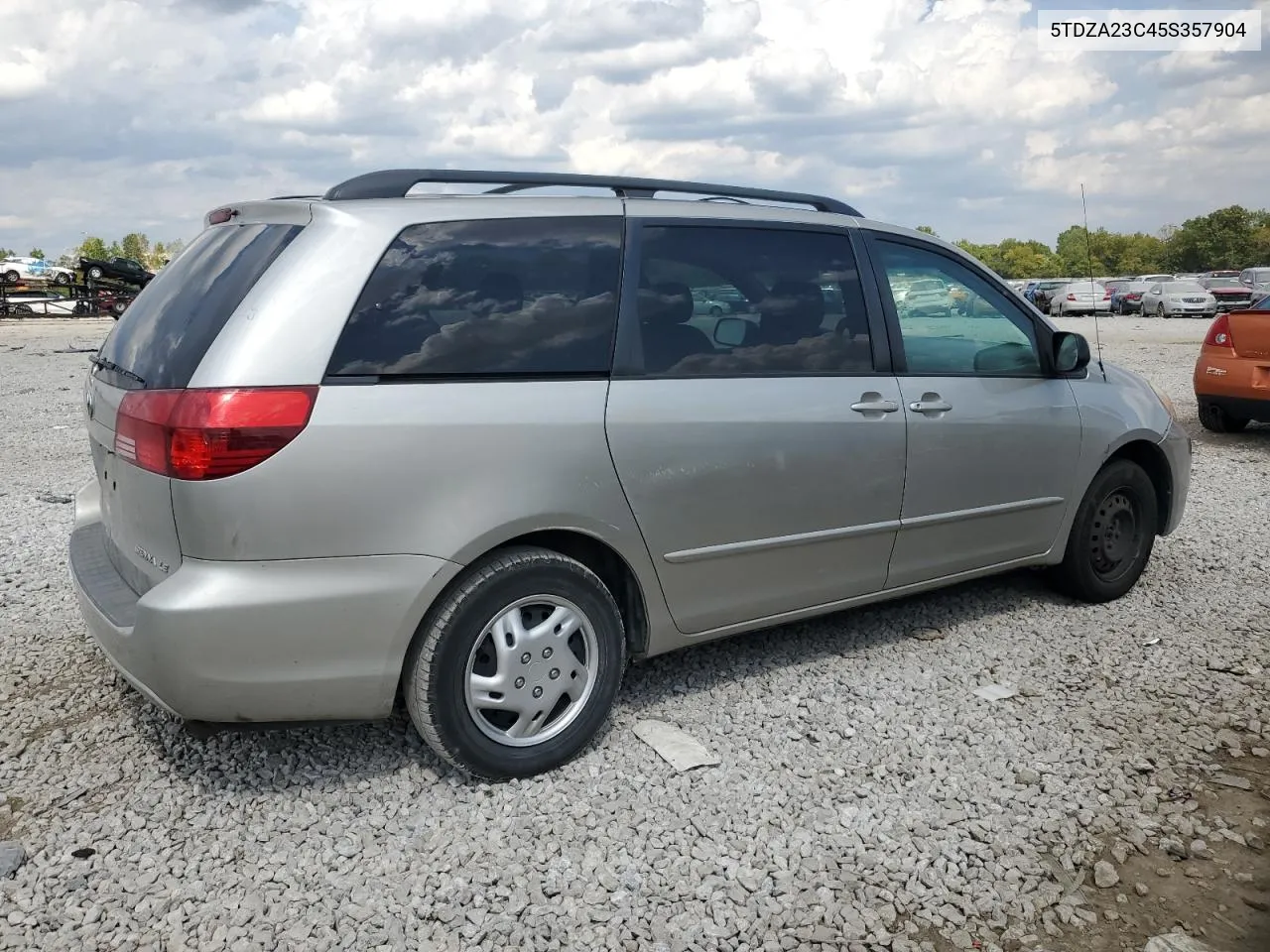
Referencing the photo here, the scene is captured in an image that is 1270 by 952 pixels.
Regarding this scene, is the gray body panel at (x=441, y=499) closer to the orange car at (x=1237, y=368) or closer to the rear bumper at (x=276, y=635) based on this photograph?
the rear bumper at (x=276, y=635)

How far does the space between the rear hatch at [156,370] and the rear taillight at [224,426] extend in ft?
0.18

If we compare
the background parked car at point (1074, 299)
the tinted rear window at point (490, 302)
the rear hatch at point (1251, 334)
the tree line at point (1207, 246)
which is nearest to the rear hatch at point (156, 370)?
the tinted rear window at point (490, 302)

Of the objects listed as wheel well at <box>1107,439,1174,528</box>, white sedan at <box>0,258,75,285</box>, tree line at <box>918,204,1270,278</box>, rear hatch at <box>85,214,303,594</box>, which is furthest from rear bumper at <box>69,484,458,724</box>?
tree line at <box>918,204,1270,278</box>

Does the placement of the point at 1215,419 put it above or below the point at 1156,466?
below

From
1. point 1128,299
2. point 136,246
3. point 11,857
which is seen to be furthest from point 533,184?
point 136,246

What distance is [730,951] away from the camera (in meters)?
2.72

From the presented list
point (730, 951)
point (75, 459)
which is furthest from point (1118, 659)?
point (75, 459)

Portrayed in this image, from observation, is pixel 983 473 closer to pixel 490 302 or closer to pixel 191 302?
pixel 490 302

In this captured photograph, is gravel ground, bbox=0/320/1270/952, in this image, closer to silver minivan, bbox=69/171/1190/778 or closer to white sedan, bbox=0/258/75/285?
silver minivan, bbox=69/171/1190/778

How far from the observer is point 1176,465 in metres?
5.50

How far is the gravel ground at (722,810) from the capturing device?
2.84 meters

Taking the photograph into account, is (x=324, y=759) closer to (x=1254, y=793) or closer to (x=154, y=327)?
(x=154, y=327)

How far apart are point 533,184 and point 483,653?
5.24 ft

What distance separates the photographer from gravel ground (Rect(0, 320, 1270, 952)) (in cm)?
284
